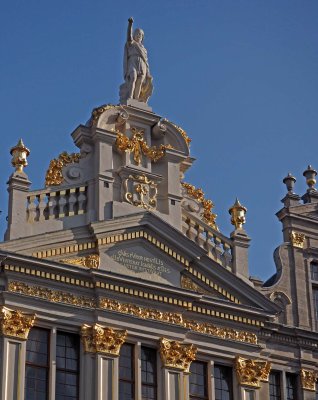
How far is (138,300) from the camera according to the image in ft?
110

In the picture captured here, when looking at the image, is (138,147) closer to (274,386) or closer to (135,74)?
(135,74)

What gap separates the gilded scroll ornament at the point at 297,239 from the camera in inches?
1468

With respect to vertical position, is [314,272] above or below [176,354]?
above

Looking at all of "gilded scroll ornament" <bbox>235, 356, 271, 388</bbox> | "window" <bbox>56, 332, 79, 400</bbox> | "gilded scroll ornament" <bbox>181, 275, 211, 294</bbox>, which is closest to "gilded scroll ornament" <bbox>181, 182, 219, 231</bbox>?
"gilded scroll ornament" <bbox>181, 275, 211, 294</bbox>

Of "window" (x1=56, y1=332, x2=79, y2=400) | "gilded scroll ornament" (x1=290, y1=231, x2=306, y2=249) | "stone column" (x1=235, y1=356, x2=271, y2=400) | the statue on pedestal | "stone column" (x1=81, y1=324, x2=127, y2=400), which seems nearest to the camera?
"window" (x1=56, y1=332, x2=79, y2=400)

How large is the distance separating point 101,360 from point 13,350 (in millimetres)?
2215

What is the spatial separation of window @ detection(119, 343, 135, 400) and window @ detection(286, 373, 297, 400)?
15.4 ft

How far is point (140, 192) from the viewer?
35.0 meters

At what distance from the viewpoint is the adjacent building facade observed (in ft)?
105

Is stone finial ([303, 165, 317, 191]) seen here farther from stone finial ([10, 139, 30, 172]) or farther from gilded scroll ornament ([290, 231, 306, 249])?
stone finial ([10, 139, 30, 172])

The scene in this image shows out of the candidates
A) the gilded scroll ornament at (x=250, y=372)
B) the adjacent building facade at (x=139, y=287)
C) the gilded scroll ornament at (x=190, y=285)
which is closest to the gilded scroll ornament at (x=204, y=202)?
the adjacent building facade at (x=139, y=287)

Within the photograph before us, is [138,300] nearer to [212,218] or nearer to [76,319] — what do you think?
[76,319]

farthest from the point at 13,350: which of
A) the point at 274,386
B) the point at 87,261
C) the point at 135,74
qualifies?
the point at 135,74

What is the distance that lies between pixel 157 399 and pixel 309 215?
796cm
